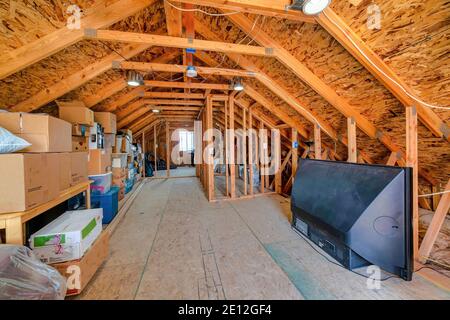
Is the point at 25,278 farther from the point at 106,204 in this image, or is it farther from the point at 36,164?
the point at 106,204

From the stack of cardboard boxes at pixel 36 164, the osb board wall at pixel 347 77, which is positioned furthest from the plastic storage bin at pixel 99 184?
the osb board wall at pixel 347 77

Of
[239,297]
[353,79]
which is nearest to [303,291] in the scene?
[239,297]

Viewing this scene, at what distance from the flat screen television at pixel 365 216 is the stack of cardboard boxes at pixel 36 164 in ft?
8.55

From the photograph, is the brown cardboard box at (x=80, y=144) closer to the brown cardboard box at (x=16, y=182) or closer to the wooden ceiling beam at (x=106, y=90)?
the wooden ceiling beam at (x=106, y=90)

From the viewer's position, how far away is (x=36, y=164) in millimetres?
1274

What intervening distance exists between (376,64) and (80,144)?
155 inches

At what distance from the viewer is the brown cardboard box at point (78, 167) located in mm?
1907

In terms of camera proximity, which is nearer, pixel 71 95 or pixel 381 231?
pixel 381 231

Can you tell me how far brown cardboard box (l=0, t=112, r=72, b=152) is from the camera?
1400 mm

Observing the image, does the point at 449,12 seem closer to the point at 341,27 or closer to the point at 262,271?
the point at 341,27

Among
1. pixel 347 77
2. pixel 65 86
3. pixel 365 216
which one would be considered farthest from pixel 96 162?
pixel 347 77

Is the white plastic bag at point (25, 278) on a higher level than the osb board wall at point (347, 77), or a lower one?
lower

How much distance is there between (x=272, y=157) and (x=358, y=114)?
7.68ft

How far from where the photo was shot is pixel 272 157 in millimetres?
4547
